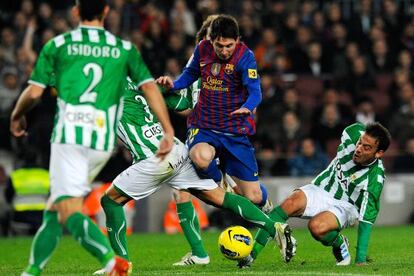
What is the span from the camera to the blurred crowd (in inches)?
682

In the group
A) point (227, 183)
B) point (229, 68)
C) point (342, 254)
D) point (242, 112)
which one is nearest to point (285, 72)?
point (227, 183)

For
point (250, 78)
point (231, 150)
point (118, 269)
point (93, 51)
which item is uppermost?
point (93, 51)

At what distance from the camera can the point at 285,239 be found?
9625 mm

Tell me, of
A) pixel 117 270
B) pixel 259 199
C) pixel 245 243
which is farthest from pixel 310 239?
pixel 117 270

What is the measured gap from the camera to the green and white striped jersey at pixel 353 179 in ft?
32.4

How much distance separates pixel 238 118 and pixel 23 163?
6.74 m

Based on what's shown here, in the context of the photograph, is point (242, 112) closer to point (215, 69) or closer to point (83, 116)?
point (215, 69)

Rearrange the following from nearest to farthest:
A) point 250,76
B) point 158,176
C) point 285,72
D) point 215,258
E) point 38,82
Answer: point 38,82, point 158,176, point 250,76, point 215,258, point 285,72

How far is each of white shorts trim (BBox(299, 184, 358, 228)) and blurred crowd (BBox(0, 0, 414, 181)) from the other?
6387mm

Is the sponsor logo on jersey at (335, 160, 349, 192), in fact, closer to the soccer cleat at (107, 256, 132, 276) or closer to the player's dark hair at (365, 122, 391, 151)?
the player's dark hair at (365, 122, 391, 151)

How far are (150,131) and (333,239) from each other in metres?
1.96

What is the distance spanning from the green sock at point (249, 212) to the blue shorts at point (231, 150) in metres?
0.76

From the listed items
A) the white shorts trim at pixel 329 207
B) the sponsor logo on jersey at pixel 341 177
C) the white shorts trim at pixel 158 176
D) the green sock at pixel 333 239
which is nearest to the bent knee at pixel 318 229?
the green sock at pixel 333 239

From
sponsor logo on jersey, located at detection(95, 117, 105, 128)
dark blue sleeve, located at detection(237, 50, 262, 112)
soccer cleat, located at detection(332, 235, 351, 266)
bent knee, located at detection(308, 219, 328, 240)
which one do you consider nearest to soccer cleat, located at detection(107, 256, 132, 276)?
sponsor logo on jersey, located at detection(95, 117, 105, 128)
